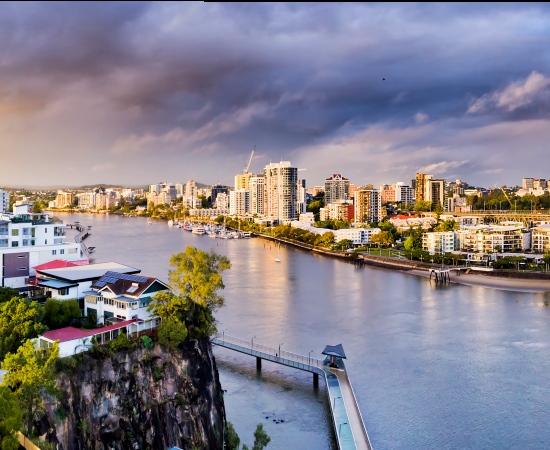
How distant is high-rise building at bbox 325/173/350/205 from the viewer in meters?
30.9

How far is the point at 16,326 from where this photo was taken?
3.26m

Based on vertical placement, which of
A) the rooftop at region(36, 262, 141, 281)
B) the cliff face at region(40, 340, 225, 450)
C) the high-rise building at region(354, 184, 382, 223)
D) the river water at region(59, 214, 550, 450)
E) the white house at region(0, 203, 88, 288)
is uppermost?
the high-rise building at region(354, 184, 382, 223)

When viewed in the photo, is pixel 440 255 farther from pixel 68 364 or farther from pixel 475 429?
pixel 68 364

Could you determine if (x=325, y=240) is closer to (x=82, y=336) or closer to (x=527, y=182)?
(x=82, y=336)

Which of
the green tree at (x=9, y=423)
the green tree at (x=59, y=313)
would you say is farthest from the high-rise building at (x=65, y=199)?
the green tree at (x=9, y=423)

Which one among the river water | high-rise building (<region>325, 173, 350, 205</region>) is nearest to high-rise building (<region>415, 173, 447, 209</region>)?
high-rise building (<region>325, 173, 350, 205</region>)

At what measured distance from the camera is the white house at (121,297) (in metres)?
3.75

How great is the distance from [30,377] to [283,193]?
23.7 meters

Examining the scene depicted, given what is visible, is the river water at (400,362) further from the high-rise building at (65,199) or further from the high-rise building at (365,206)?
the high-rise building at (65,199)

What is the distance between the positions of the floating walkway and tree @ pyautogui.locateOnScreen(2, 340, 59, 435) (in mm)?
2027

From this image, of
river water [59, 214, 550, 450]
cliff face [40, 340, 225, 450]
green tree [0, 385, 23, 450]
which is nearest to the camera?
green tree [0, 385, 23, 450]

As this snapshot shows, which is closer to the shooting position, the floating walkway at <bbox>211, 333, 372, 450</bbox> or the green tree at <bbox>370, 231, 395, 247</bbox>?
the floating walkway at <bbox>211, 333, 372, 450</bbox>

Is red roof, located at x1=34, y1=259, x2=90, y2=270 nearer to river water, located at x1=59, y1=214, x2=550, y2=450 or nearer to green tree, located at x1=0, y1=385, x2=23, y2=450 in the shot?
river water, located at x1=59, y1=214, x2=550, y2=450

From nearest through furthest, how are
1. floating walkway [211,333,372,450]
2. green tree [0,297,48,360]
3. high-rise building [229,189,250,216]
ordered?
green tree [0,297,48,360] → floating walkway [211,333,372,450] → high-rise building [229,189,250,216]
